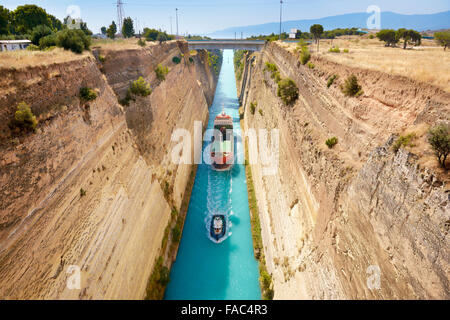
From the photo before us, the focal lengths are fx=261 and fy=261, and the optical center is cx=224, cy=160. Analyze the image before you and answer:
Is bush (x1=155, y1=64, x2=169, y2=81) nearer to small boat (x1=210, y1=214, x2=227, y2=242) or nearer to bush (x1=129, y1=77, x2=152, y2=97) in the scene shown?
bush (x1=129, y1=77, x2=152, y2=97)

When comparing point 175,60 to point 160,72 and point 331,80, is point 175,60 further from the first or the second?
point 331,80

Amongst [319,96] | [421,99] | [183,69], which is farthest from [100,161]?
[183,69]

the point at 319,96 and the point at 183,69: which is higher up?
the point at 183,69

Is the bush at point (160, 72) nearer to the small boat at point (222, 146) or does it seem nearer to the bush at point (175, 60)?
the bush at point (175, 60)

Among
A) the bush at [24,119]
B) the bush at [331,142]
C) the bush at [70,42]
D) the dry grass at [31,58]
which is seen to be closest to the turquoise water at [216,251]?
the bush at [331,142]

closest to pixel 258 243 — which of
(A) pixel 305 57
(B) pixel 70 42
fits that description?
(A) pixel 305 57
